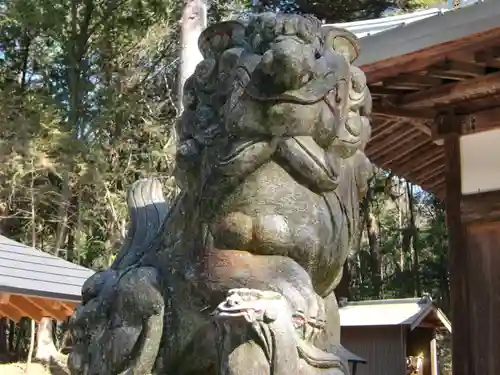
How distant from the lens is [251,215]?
2320 millimetres

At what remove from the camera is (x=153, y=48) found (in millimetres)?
16422

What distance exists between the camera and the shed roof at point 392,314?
10.4 meters

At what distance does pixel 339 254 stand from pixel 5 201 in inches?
550

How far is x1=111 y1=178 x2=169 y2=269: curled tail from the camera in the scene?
278cm

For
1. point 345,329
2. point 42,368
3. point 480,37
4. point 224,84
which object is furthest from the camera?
point 42,368

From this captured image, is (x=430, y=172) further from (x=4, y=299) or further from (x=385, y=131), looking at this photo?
(x=4, y=299)

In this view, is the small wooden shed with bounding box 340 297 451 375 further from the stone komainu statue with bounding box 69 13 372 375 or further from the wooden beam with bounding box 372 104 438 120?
the stone komainu statue with bounding box 69 13 372 375

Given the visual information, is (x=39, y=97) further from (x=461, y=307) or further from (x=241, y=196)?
(x=241, y=196)

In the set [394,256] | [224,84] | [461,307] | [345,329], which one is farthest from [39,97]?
[224,84]

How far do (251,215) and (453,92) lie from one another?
3.33 m

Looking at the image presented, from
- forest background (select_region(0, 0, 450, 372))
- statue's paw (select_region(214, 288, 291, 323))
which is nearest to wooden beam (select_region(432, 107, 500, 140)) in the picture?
statue's paw (select_region(214, 288, 291, 323))

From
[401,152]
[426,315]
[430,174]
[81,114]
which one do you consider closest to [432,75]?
[401,152]

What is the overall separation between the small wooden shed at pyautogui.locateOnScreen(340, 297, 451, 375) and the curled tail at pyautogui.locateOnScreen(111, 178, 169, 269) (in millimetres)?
7331

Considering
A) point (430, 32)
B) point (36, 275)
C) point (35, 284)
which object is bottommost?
point (35, 284)
